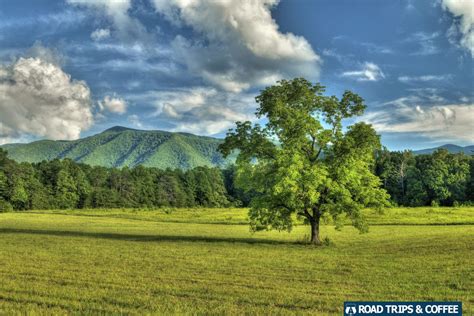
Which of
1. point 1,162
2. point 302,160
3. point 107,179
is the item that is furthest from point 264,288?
point 107,179

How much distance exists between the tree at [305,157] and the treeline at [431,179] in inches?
3301

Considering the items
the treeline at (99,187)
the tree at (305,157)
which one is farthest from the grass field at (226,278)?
the treeline at (99,187)

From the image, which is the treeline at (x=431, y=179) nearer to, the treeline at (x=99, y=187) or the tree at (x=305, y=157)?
the treeline at (x=99, y=187)

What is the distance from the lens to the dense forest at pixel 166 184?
403 feet

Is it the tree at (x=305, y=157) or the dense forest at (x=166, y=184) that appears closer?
the tree at (x=305, y=157)

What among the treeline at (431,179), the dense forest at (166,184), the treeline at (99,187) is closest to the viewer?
the treeline at (431,179)

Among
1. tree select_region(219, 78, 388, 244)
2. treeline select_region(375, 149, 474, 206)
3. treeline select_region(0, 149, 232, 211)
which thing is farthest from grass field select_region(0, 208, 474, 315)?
treeline select_region(0, 149, 232, 211)

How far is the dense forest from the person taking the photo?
12281 centimetres

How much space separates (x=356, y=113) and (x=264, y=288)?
24.3m

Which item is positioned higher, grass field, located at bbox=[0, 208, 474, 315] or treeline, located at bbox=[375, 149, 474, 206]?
treeline, located at bbox=[375, 149, 474, 206]

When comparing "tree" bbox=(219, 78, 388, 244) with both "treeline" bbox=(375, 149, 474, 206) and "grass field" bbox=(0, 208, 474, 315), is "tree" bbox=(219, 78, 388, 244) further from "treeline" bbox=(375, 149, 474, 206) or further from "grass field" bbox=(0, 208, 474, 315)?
"treeline" bbox=(375, 149, 474, 206)

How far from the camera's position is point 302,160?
36375mm

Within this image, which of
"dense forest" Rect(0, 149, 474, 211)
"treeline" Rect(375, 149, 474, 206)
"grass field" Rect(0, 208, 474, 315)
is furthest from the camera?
"dense forest" Rect(0, 149, 474, 211)

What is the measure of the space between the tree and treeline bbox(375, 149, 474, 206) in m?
83.9
